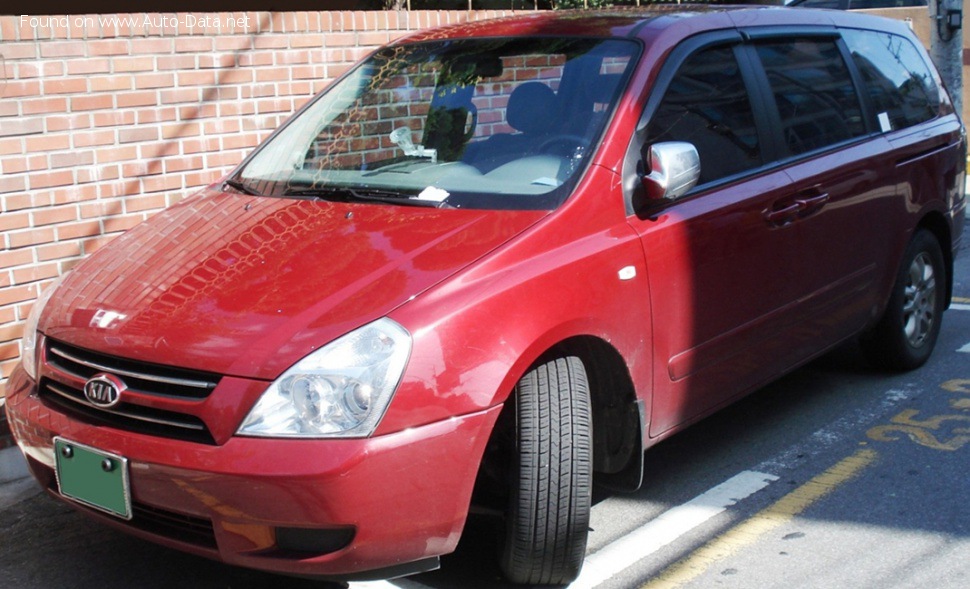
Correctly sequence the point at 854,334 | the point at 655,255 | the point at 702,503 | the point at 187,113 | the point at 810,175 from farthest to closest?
the point at 187,113, the point at 854,334, the point at 810,175, the point at 702,503, the point at 655,255

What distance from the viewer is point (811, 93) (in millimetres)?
4812

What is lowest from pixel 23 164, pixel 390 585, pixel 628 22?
pixel 390 585

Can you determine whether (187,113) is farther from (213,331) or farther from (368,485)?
(368,485)

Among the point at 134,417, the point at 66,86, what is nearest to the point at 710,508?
the point at 134,417

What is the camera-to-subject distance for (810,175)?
456 centimetres

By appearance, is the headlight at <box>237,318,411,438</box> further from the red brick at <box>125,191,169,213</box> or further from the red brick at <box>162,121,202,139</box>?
the red brick at <box>162,121,202,139</box>

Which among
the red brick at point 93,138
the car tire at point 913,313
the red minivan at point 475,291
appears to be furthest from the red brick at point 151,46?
the car tire at point 913,313

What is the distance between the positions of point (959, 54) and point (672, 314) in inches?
312

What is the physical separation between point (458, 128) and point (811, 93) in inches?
65.4

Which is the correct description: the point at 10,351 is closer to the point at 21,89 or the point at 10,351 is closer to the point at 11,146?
the point at 11,146

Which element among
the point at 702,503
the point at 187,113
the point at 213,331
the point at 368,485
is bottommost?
the point at 702,503

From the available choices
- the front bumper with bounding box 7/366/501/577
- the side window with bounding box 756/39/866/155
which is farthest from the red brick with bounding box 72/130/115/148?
the side window with bounding box 756/39/866/155

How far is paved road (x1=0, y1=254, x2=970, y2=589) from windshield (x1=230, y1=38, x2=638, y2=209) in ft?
3.99

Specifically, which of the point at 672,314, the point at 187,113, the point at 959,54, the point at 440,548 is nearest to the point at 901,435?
the point at 672,314
